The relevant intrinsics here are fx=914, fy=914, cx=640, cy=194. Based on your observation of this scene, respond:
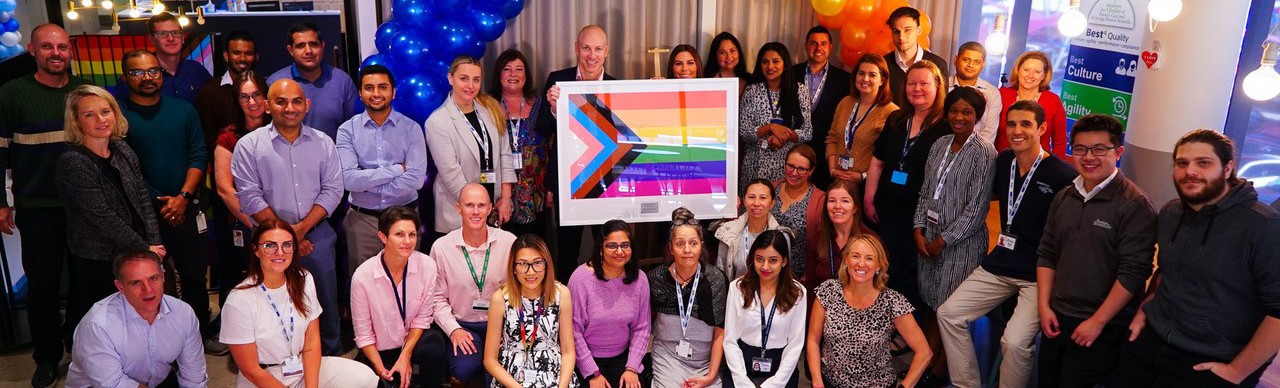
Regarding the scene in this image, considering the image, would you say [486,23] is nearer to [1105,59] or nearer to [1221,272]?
[1221,272]

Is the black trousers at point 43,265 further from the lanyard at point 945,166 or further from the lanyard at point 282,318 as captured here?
the lanyard at point 945,166

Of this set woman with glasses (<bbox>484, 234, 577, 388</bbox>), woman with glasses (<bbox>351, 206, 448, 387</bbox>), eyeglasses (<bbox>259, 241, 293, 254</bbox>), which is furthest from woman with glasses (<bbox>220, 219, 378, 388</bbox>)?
woman with glasses (<bbox>484, 234, 577, 388</bbox>)

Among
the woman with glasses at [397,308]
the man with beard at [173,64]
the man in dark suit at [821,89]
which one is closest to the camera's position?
the woman with glasses at [397,308]

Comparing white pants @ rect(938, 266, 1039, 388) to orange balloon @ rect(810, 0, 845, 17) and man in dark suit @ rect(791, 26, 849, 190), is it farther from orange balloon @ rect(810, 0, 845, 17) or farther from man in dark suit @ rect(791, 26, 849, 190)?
orange balloon @ rect(810, 0, 845, 17)

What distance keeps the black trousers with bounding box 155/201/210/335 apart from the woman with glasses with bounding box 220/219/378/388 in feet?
3.24

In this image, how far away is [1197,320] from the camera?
323 cm

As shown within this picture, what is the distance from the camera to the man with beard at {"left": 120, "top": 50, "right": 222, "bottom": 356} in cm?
432

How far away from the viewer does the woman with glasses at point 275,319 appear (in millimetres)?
3578

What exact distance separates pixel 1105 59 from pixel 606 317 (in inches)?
164

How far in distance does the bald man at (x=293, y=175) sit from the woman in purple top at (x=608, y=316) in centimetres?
128

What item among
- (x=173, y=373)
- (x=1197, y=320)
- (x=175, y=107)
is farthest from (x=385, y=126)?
(x=1197, y=320)

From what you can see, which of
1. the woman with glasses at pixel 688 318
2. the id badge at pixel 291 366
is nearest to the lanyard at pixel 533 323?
the woman with glasses at pixel 688 318

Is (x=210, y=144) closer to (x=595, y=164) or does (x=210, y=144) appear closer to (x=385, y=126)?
(x=385, y=126)

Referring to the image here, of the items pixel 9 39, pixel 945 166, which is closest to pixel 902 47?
pixel 945 166
